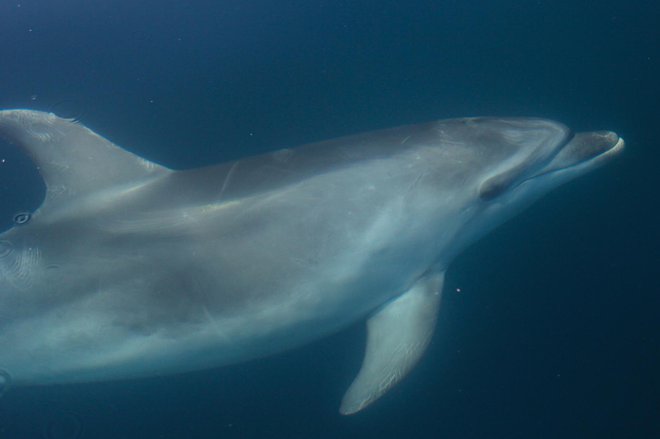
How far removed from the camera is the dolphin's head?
5879mm

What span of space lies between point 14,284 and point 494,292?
6.24m

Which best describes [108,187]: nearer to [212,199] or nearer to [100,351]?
[212,199]

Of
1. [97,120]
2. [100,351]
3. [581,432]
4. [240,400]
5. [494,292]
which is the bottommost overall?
[581,432]

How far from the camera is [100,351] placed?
5.66 metres

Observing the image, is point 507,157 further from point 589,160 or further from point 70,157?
point 70,157

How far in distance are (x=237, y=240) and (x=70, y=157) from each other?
2.22 meters

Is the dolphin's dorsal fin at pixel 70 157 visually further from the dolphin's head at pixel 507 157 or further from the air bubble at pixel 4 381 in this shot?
the dolphin's head at pixel 507 157

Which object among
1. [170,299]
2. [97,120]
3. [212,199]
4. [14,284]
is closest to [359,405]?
[170,299]

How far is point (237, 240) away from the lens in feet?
17.6

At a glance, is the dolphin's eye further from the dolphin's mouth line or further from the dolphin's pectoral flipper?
the dolphin's mouth line

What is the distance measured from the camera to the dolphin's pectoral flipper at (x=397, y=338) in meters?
6.18

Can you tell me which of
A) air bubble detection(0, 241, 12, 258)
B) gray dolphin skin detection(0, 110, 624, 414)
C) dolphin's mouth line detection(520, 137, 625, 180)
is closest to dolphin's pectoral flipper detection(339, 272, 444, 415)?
gray dolphin skin detection(0, 110, 624, 414)

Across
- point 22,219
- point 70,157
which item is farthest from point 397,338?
point 22,219

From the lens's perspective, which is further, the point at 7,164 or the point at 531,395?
the point at 7,164
